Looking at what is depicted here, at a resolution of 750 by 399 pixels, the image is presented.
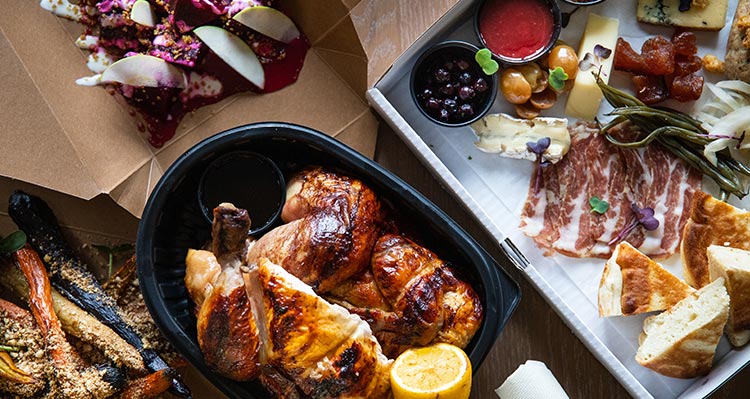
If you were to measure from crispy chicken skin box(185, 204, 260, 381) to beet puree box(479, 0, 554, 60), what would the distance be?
0.98 m

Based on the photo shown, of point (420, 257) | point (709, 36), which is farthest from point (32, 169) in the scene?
point (709, 36)

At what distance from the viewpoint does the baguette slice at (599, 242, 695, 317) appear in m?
2.64

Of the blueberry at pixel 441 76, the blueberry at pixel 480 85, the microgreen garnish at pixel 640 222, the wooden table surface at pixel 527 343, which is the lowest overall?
the wooden table surface at pixel 527 343

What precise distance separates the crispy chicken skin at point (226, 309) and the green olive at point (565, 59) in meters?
1.10

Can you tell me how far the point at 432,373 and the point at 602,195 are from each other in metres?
0.93

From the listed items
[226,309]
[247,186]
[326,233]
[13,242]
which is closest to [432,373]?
[326,233]

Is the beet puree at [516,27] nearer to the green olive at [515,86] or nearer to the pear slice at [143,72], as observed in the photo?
the green olive at [515,86]

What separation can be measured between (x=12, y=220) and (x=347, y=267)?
1.15 meters

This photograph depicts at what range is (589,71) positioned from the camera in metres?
2.74

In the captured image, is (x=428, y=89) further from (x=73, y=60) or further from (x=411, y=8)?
(x=73, y=60)

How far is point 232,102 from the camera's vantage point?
2760 mm

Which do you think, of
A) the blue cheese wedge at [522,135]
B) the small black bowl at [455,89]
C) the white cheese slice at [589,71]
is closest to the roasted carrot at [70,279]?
the small black bowl at [455,89]

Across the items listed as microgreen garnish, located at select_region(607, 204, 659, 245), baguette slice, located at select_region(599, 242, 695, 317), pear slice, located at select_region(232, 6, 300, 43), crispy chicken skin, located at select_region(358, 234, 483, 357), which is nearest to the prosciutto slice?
microgreen garnish, located at select_region(607, 204, 659, 245)

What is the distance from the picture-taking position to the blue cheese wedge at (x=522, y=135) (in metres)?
2.74
